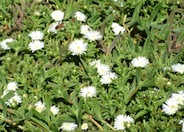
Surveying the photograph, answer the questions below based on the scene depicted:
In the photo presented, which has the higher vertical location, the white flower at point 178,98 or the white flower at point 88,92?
the white flower at point 88,92

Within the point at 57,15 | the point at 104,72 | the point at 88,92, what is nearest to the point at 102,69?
the point at 104,72

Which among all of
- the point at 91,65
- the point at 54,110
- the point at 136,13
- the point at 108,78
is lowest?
the point at 54,110

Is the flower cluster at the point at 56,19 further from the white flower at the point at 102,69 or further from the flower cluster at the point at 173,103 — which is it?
the flower cluster at the point at 173,103

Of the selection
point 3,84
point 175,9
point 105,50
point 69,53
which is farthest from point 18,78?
point 175,9

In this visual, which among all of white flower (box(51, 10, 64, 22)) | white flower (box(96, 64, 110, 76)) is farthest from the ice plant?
white flower (box(96, 64, 110, 76))

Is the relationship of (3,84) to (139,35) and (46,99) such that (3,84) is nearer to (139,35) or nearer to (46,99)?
(46,99)

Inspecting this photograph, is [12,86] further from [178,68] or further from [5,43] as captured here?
[178,68]

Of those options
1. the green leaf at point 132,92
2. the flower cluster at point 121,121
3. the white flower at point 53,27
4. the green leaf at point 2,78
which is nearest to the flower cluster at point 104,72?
the green leaf at point 132,92

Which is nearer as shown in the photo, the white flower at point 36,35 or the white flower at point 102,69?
Result: the white flower at point 102,69
